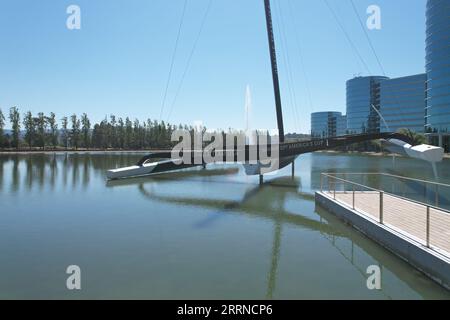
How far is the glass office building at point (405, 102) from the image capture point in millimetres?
121688

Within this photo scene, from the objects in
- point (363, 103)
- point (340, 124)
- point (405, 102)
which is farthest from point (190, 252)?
point (340, 124)

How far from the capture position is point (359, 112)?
14300cm

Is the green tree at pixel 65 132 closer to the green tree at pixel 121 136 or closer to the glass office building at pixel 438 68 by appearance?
the green tree at pixel 121 136

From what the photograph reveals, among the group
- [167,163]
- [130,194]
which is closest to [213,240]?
[130,194]

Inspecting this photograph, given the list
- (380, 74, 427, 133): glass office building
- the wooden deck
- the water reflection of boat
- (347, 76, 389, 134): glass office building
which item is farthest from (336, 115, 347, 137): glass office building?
the wooden deck

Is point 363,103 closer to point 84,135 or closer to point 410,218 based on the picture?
point 84,135

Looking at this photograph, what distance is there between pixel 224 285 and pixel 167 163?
71.2 ft

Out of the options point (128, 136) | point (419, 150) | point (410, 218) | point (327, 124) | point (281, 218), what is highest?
point (327, 124)

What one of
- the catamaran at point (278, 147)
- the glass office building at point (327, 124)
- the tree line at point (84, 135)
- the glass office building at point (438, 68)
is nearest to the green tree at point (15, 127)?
→ the tree line at point (84, 135)

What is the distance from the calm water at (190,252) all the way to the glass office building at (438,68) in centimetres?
7486

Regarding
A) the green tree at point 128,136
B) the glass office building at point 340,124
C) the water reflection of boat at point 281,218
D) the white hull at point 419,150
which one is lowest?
the water reflection of boat at point 281,218

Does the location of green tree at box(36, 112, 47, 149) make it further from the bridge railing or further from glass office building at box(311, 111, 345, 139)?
glass office building at box(311, 111, 345, 139)

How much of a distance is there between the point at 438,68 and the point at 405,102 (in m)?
51.4

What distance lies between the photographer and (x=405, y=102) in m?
126
